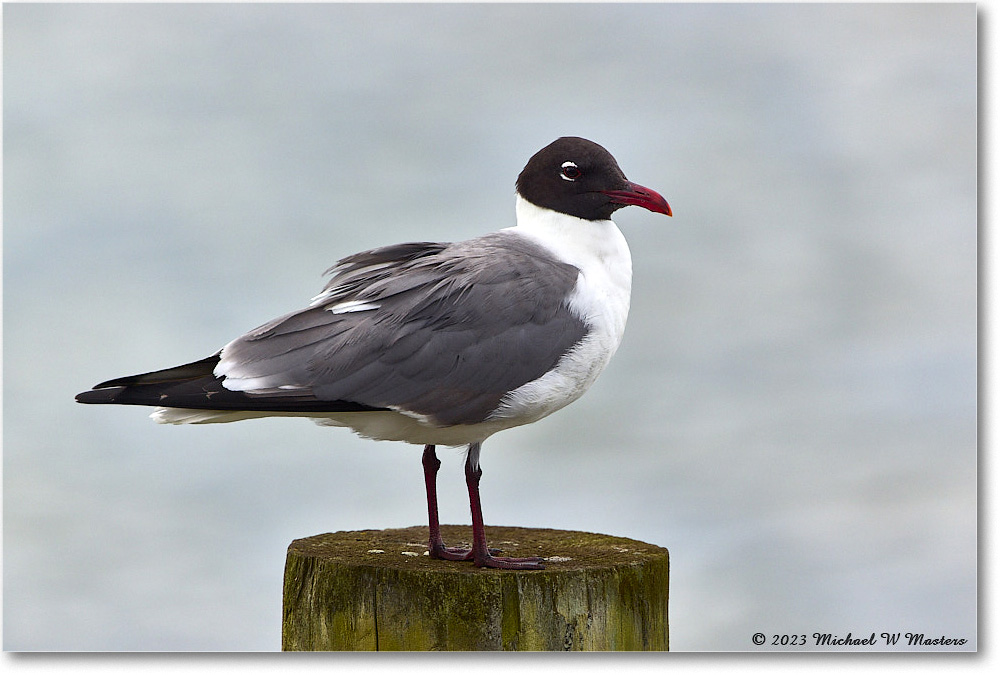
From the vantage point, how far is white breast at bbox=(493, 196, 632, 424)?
3727 mm

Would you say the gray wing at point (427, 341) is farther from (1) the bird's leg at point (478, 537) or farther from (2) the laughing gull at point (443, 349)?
(1) the bird's leg at point (478, 537)

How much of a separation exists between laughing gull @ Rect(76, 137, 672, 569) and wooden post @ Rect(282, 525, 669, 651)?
169mm

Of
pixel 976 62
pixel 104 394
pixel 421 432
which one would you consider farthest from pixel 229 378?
pixel 976 62

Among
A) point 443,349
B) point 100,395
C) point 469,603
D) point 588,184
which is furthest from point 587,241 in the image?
point 100,395

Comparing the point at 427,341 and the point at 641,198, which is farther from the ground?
the point at 641,198

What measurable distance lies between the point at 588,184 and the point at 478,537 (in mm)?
1261

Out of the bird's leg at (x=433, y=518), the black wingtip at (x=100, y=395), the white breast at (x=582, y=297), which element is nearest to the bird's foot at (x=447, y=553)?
the bird's leg at (x=433, y=518)

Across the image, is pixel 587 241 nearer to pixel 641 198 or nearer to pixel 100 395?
pixel 641 198

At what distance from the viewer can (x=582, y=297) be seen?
12.6 ft

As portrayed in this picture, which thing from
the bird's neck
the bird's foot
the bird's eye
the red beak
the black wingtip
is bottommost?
the bird's foot

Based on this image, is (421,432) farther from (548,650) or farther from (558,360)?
(548,650)

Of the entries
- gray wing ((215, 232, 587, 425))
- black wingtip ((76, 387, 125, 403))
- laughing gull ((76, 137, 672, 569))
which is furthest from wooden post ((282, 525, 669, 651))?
black wingtip ((76, 387, 125, 403))

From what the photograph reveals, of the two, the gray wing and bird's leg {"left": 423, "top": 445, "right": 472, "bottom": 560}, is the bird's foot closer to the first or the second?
bird's leg {"left": 423, "top": 445, "right": 472, "bottom": 560}

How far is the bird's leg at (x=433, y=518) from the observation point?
400cm
